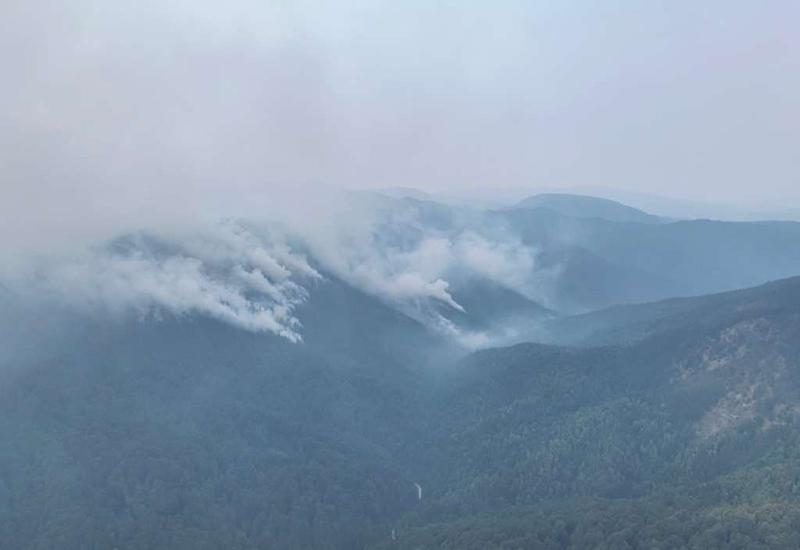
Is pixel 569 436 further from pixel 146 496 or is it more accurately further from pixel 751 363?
pixel 146 496

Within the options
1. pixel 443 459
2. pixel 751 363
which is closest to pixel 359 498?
pixel 443 459

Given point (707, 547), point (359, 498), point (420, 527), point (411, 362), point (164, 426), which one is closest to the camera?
point (707, 547)

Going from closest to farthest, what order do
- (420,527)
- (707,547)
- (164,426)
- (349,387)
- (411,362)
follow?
1. (707,547)
2. (420,527)
3. (164,426)
4. (349,387)
5. (411,362)

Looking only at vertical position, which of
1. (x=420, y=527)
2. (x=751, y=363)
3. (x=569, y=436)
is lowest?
(x=420, y=527)

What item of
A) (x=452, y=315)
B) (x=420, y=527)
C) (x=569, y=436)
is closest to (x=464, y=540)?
(x=420, y=527)

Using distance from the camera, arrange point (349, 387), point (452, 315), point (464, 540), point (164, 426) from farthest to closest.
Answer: point (452, 315)
point (349, 387)
point (164, 426)
point (464, 540)

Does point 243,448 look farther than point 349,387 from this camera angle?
No

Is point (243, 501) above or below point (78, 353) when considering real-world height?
below

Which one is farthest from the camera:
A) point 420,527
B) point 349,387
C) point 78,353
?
point 349,387

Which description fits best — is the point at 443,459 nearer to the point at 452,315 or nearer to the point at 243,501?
the point at 243,501
